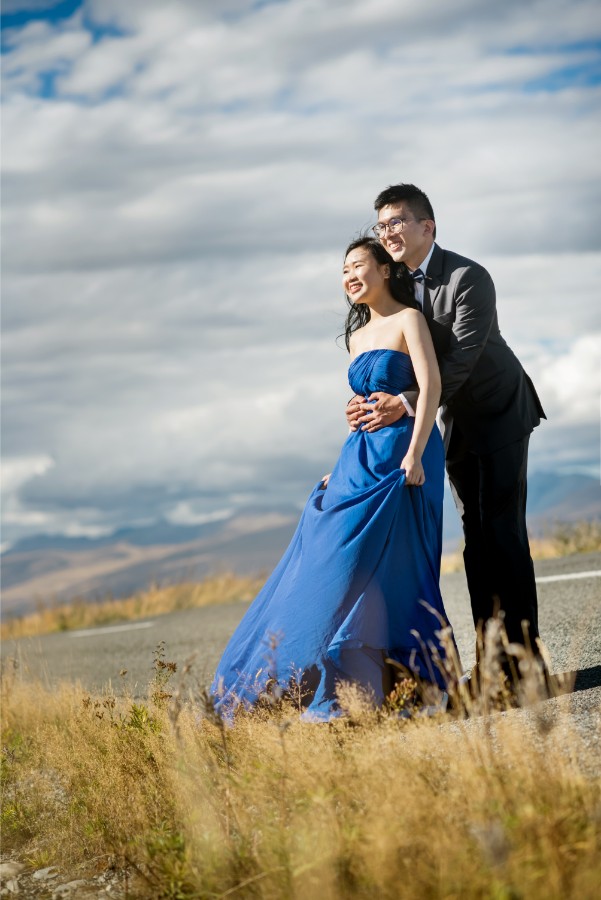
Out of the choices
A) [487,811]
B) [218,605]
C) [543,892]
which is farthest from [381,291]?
[218,605]

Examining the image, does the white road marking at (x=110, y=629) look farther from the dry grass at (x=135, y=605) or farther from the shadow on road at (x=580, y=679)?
the shadow on road at (x=580, y=679)

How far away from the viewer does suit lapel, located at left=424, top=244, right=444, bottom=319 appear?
230 inches

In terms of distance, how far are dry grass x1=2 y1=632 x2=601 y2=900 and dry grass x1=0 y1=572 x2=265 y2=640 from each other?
1184 cm

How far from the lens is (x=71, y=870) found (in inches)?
186

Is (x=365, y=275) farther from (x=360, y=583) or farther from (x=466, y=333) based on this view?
(x=360, y=583)

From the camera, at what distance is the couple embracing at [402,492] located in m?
5.43

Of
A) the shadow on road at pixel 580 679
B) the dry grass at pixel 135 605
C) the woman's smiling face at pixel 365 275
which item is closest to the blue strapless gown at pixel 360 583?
the woman's smiling face at pixel 365 275

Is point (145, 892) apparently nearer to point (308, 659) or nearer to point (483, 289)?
point (308, 659)

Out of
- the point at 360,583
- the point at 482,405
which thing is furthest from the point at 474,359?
the point at 360,583

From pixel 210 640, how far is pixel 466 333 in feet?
23.2

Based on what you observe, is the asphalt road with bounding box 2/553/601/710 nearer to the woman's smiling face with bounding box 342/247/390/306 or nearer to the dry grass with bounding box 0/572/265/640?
the dry grass with bounding box 0/572/265/640

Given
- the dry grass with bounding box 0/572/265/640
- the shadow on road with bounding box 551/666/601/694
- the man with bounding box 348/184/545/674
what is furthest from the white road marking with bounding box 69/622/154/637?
the man with bounding box 348/184/545/674

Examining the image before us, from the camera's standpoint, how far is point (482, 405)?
5.82m

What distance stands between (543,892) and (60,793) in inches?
147
